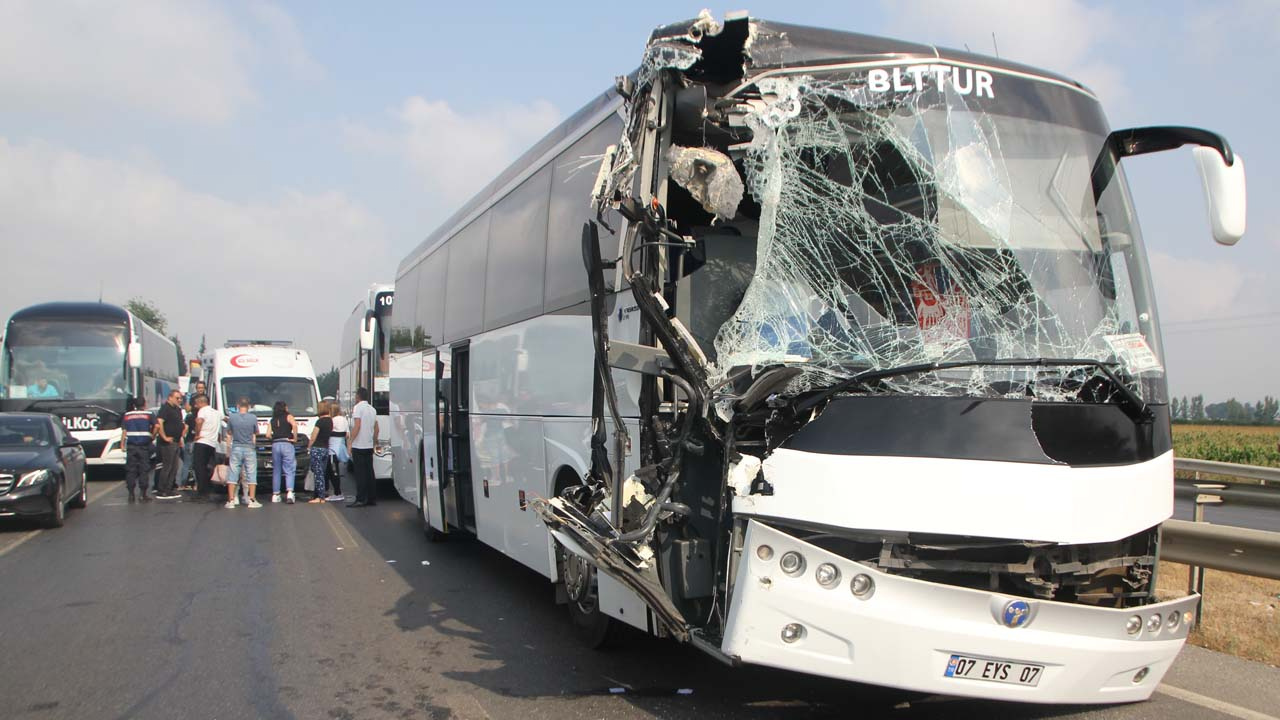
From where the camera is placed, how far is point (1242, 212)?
4.78 m

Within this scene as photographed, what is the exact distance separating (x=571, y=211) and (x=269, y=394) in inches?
603

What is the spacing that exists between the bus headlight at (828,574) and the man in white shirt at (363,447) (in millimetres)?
13876

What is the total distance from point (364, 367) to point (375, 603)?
13588mm

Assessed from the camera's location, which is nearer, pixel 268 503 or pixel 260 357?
pixel 268 503

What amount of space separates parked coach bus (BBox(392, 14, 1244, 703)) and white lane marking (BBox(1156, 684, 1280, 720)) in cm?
123

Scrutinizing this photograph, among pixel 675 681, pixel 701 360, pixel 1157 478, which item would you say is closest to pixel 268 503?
pixel 675 681

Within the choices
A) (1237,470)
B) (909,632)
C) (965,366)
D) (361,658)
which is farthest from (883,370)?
(1237,470)

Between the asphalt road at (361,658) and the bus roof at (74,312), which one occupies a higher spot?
the bus roof at (74,312)

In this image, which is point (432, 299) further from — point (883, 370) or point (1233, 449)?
→ point (1233, 449)

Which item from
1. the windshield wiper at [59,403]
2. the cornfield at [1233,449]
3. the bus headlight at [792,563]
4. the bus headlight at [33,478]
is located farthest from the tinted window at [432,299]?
the cornfield at [1233,449]

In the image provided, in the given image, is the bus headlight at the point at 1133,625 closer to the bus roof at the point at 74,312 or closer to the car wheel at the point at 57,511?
the car wheel at the point at 57,511

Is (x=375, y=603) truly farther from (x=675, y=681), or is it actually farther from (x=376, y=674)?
(x=675, y=681)

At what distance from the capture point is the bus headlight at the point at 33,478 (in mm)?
12711

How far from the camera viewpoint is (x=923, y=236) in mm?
4699
